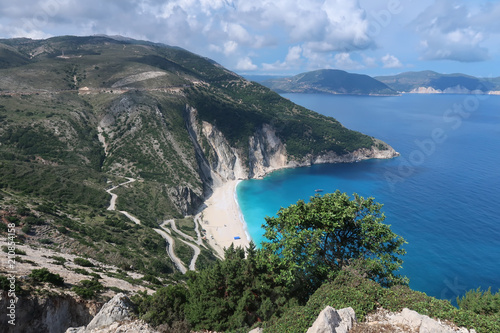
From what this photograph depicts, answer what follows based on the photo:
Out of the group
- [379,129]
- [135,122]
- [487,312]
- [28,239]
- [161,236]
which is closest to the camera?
[487,312]

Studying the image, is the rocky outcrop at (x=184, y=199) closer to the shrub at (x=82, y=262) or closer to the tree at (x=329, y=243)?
the shrub at (x=82, y=262)

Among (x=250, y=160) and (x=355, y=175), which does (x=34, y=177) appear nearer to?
(x=250, y=160)

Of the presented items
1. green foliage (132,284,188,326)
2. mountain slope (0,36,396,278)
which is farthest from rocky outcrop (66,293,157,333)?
mountain slope (0,36,396,278)

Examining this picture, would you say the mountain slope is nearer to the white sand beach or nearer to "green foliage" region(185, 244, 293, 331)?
the white sand beach

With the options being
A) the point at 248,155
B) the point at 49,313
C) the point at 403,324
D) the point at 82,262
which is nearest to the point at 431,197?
the point at 248,155

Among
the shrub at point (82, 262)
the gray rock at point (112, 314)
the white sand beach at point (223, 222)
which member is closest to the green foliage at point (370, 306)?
the gray rock at point (112, 314)

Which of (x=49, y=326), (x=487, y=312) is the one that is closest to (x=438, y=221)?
(x=487, y=312)
